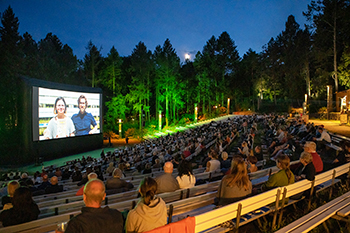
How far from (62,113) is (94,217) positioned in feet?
49.9

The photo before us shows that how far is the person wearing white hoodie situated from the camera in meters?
2.01

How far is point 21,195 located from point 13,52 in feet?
89.6

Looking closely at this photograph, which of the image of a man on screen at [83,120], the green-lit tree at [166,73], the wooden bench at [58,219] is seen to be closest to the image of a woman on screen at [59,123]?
the image of a man on screen at [83,120]

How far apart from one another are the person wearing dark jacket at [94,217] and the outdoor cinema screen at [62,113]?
573 inches

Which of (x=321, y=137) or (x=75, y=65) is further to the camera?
(x=75, y=65)

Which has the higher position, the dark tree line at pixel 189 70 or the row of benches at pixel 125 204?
the dark tree line at pixel 189 70

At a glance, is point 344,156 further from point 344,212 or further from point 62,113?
point 62,113

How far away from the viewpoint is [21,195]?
2.33 m

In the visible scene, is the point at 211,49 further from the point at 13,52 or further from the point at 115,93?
the point at 13,52

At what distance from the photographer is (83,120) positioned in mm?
17500

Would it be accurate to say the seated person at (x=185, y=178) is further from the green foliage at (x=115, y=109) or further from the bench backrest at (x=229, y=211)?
the green foliage at (x=115, y=109)

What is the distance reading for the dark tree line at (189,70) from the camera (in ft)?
79.4

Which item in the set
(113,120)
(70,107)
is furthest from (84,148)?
(113,120)

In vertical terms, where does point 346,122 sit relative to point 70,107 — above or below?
below
